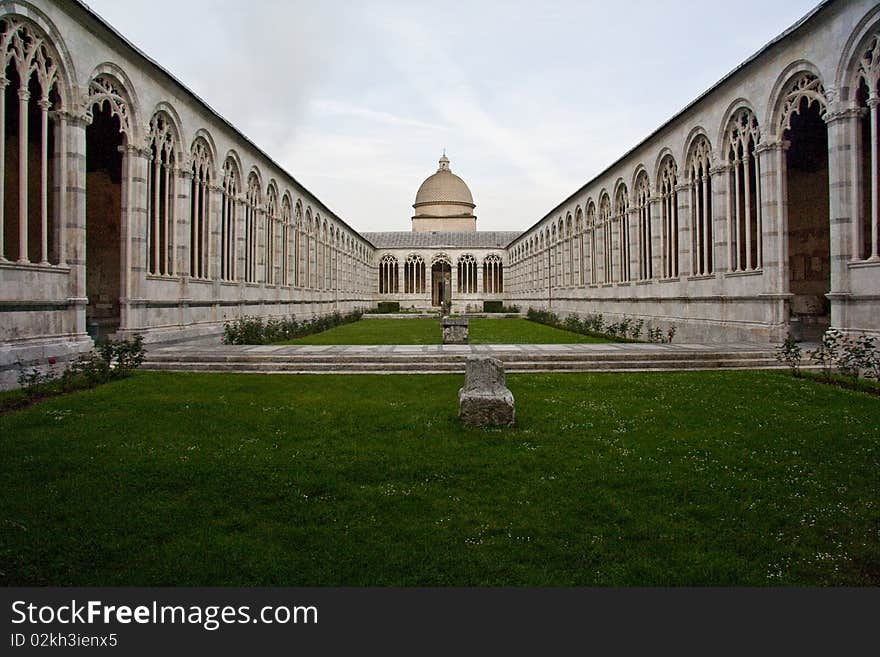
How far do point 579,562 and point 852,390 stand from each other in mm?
8795

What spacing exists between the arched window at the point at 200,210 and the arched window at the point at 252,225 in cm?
352

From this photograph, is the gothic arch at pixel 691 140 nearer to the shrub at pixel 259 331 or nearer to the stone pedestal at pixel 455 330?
the stone pedestal at pixel 455 330

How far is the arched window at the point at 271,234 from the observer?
27.1 m

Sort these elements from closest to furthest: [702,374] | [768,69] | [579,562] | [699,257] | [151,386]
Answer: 1. [579,562]
2. [151,386]
3. [702,374]
4. [768,69]
5. [699,257]

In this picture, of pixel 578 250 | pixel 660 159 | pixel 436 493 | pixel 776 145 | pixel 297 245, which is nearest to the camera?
pixel 436 493

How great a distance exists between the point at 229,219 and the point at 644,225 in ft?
54.7

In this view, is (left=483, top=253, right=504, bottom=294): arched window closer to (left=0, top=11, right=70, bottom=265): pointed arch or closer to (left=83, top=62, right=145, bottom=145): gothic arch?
(left=83, top=62, right=145, bottom=145): gothic arch

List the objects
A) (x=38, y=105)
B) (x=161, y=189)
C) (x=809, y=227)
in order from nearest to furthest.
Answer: (x=38, y=105) < (x=161, y=189) < (x=809, y=227)

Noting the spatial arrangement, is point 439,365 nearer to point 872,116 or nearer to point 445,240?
point 872,116

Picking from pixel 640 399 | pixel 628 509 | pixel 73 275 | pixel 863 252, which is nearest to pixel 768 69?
pixel 863 252

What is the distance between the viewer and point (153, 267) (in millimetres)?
17734

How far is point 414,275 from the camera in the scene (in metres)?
61.6

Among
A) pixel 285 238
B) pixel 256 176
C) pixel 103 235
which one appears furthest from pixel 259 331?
pixel 285 238

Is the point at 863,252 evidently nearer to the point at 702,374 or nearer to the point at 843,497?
the point at 702,374
